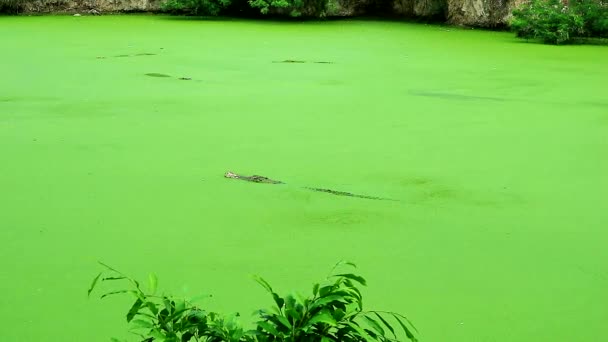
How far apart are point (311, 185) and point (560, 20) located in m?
3.78

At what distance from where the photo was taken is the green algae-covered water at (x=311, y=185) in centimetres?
180

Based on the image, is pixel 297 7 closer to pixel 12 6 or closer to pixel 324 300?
pixel 12 6

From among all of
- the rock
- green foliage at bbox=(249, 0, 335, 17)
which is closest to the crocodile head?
the rock

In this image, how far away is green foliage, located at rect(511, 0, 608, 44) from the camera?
19.1 feet

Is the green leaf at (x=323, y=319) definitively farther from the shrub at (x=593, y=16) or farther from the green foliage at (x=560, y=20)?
the shrub at (x=593, y=16)

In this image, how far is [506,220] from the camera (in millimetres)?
2291

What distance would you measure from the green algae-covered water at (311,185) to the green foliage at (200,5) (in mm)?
2583

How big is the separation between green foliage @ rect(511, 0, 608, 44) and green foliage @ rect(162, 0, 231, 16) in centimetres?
246

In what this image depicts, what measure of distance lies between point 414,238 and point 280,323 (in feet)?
3.41

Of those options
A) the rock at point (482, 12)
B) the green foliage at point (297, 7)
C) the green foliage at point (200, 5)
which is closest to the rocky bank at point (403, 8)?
the rock at point (482, 12)

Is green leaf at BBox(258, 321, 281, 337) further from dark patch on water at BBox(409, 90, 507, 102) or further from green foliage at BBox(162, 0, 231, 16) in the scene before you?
green foliage at BBox(162, 0, 231, 16)

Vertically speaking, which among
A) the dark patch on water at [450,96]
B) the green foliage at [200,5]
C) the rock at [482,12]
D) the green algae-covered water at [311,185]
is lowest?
the green algae-covered water at [311,185]

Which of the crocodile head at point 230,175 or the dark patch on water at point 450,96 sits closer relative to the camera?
the crocodile head at point 230,175

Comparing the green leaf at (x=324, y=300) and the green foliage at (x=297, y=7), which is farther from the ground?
the green leaf at (x=324, y=300)
